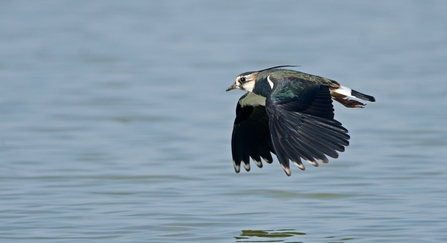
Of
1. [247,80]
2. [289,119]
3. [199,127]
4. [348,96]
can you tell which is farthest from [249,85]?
[199,127]

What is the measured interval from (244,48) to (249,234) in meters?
11.5

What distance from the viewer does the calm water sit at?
29.4 ft

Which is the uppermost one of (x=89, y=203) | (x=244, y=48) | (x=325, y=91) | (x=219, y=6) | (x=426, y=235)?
(x=219, y=6)

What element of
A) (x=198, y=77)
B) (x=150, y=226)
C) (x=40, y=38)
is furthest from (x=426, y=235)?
(x=40, y=38)

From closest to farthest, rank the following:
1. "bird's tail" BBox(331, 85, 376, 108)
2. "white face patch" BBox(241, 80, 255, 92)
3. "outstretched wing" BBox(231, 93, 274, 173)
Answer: "bird's tail" BBox(331, 85, 376, 108) → "white face patch" BBox(241, 80, 255, 92) → "outstretched wing" BBox(231, 93, 274, 173)

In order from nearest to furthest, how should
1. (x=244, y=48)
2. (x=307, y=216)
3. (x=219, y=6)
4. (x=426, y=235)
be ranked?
(x=426, y=235) → (x=307, y=216) → (x=244, y=48) → (x=219, y=6)

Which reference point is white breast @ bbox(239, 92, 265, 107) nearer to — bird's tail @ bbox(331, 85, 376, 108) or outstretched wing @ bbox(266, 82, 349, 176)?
bird's tail @ bbox(331, 85, 376, 108)

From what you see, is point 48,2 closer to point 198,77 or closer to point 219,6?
point 219,6

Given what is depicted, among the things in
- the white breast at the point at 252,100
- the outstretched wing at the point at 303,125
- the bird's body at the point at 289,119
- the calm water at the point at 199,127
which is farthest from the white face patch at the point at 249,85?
the calm water at the point at 199,127

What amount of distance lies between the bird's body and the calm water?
615 millimetres

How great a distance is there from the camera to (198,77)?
16688 millimetres

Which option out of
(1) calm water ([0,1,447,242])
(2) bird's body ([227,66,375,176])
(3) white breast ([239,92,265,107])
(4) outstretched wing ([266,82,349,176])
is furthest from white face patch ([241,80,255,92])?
(1) calm water ([0,1,447,242])

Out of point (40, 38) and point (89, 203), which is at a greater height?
point (40, 38)

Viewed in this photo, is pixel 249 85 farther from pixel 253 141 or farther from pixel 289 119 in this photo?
pixel 289 119
